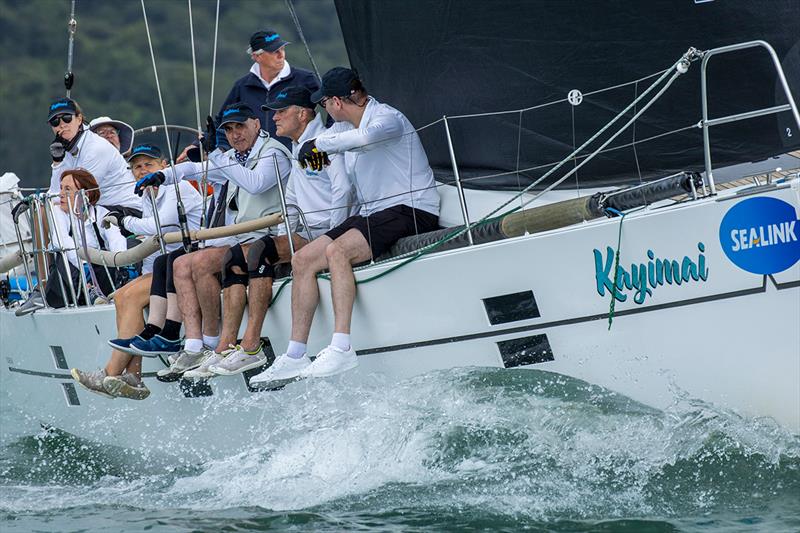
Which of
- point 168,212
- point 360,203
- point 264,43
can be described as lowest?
point 360,203

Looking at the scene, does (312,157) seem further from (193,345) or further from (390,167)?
(193,345)

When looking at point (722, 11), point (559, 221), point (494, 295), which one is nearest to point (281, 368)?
point (494, 295)

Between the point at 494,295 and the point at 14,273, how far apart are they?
18.1 feet

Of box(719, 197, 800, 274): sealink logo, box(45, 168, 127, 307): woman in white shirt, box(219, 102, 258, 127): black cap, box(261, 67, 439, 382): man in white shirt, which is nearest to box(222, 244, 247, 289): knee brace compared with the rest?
box(261, 67, 439, 382): man in white shirt

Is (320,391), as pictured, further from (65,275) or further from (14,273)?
(14,273)

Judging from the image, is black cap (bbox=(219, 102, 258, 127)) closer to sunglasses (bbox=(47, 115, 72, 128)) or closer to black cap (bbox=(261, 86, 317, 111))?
black cap (bbox=(261, 86, 317, 111))

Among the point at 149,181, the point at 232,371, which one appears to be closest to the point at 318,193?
the point at 149,181

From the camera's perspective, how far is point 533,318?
4832mm

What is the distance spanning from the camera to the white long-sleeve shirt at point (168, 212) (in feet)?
20.7

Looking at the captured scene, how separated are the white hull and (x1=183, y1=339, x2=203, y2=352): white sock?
0.36 m

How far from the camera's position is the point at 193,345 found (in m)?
5.79

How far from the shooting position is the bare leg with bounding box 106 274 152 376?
622 centimetres

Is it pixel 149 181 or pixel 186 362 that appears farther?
pixel 149 181

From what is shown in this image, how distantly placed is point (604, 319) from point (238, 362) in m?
1.75
